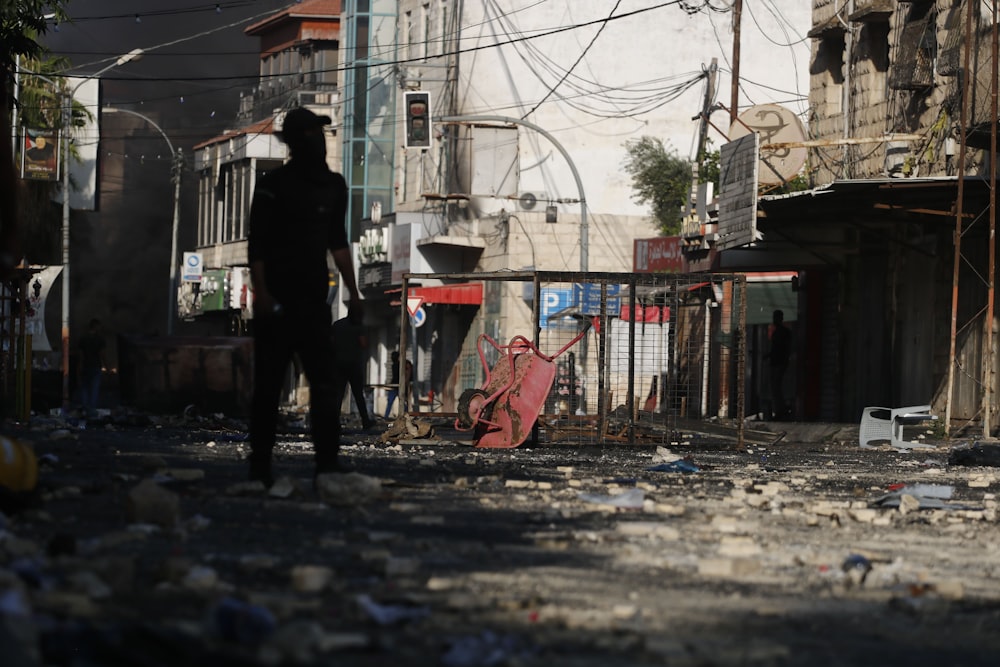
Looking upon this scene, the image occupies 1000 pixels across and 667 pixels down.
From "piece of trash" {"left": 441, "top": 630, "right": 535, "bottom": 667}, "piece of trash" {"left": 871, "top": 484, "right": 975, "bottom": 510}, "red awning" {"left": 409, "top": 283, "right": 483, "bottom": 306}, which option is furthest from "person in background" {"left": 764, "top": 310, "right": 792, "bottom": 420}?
"piece of trash" {"left": 441, "top": 630, "right": 535, "bottom": 667}

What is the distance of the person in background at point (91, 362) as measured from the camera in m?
30.6

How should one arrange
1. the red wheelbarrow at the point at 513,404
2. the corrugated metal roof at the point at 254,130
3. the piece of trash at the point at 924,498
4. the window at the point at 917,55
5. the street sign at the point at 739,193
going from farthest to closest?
the corrugated metal roof at the point at 254,130 → the street sign at the point at 739,193 → the window at the point at 917,55 → the red wheelbarrow at the point at 513,404 → the piece of trash at the point at 924,498

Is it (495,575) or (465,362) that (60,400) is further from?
(495,575)

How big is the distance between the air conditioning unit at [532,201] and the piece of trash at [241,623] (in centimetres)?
4147

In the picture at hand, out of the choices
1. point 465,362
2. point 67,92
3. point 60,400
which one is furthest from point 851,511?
point 67,92

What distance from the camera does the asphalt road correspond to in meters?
4.28

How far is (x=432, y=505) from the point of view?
28.2 ft

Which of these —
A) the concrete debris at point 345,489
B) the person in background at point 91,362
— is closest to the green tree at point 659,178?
the person in background at point 91,362

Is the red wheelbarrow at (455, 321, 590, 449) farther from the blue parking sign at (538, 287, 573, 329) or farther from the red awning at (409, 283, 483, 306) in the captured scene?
the red awning at (409, 283, 483, 306)

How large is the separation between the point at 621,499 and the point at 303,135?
250 cm

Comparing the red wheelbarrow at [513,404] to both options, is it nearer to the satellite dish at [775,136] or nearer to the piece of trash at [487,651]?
the piece of trash at [487,651]

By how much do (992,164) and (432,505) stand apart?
14.4 meters

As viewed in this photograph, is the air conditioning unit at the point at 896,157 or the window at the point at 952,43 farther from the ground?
the window at the point at 952,43

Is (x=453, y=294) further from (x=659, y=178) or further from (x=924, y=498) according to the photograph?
(x=924, y=498)
